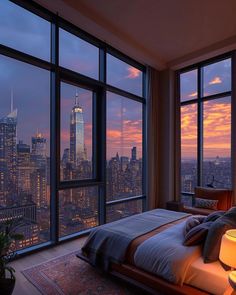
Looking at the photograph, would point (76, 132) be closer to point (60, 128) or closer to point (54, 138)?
point (60, 128)

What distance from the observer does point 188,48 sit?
489cm

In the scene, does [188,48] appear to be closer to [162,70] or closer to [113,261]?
[162,70]

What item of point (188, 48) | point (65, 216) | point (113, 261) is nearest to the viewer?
point (113, 261)

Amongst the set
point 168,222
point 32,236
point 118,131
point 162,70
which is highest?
point 162,70

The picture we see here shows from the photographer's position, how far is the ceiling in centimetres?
351

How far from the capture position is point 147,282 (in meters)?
2.26

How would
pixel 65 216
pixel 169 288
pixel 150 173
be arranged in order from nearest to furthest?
pixel 169 288 < pixel 65 216 < pixel 150 173

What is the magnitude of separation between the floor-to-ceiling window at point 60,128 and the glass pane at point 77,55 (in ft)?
0.06

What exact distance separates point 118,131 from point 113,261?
9.40 ft

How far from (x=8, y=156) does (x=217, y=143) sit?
404 centimetres

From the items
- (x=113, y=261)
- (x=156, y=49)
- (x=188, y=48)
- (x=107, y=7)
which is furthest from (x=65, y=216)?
(x=188, y=48)

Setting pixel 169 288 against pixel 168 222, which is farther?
pixel 168 222

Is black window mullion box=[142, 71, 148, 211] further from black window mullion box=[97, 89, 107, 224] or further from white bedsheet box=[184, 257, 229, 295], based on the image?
white bedsheet box=[184, 257, 229, 295]

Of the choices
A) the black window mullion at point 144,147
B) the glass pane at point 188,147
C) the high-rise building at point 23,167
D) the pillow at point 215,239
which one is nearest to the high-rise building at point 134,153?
the black window mullion at point 144,147
